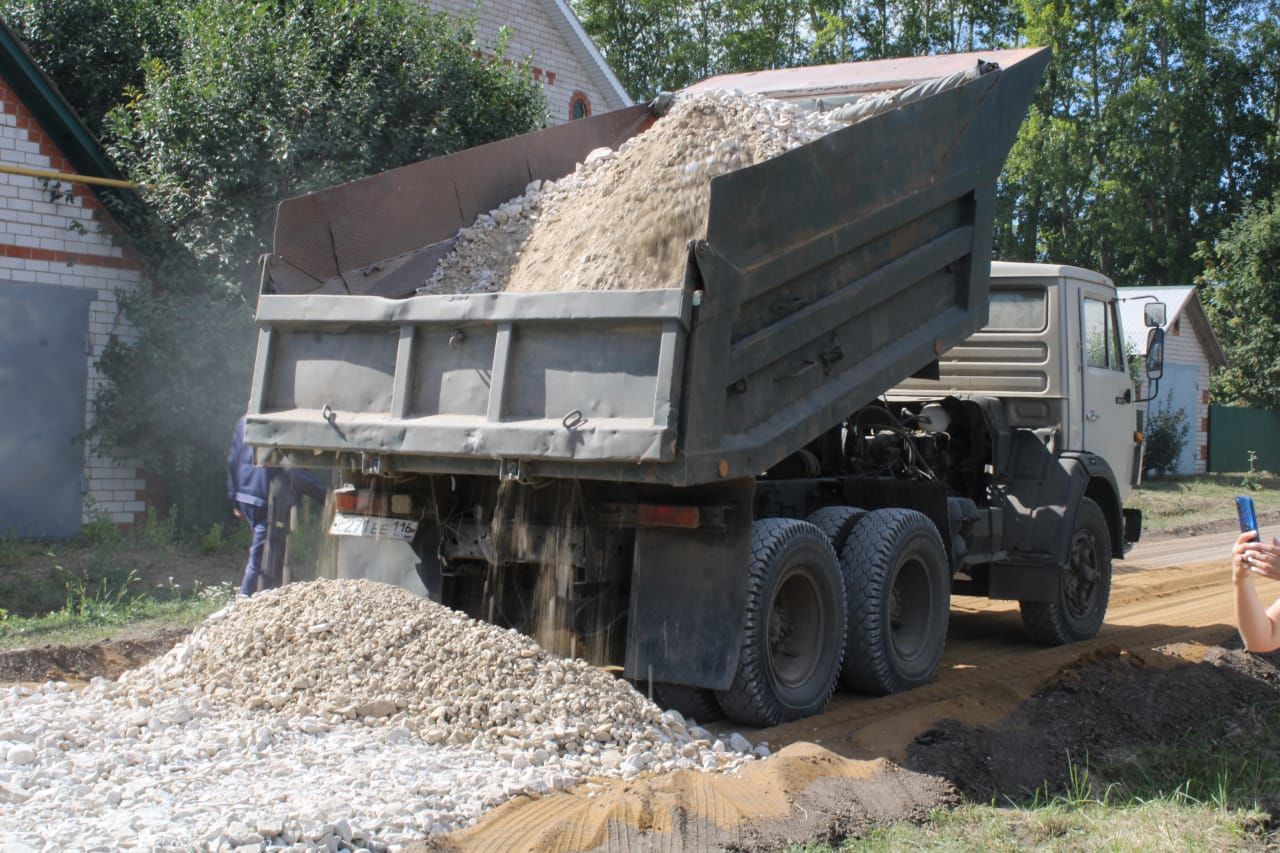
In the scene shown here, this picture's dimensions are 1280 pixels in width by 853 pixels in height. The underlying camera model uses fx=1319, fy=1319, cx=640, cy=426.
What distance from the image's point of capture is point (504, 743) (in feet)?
18.2

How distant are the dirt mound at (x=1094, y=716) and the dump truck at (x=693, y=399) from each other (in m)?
0.88

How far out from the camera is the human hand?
4.23 metres

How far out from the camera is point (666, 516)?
20.4 feet

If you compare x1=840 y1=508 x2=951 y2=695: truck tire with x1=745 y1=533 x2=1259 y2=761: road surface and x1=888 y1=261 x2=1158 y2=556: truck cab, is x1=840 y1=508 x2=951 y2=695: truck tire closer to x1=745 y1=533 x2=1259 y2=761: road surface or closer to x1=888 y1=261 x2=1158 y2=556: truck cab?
x1=745 y1=533 x2=1259 y2=761: road surface

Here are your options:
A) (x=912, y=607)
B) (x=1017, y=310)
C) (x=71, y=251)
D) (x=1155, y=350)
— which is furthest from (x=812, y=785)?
(x=71, y=251)

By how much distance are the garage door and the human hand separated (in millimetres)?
10624

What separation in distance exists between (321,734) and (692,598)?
1817mm

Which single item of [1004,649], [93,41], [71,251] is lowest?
[1004,649]

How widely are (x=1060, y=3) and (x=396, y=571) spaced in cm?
3916

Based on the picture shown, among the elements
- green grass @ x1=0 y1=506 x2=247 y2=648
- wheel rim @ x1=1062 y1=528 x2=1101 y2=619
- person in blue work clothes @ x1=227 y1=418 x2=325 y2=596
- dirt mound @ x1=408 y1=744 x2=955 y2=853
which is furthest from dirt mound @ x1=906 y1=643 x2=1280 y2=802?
green grass @ x1=0 y1=506 x2=247 y2=648

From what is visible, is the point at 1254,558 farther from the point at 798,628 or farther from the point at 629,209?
the point at 629,209

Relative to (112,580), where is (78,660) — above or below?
below

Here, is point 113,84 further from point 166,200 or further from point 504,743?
point 504,743

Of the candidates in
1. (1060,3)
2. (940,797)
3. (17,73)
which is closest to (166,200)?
(17,73)
